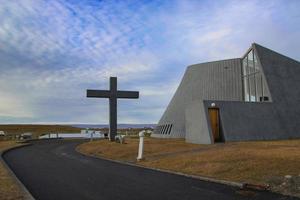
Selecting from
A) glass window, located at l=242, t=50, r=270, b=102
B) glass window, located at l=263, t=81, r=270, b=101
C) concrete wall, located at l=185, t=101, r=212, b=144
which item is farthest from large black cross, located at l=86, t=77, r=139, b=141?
glass window, located at l=263, t=81, r=270, b=101

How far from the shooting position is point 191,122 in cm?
2873

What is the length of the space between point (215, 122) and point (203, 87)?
1126 cm

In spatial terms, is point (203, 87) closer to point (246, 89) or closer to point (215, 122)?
point (246, 89)

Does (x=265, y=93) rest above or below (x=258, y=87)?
below

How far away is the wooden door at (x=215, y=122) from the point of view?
27031 mm

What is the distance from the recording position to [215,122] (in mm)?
27312

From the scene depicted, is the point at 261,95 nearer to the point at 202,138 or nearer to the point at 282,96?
the point at 282,96

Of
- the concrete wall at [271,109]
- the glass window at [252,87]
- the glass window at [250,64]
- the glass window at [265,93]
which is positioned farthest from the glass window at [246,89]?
the concrete wall at [271,109]

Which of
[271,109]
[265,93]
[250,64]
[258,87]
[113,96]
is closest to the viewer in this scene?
[271,109]

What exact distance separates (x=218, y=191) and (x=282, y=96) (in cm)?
2263

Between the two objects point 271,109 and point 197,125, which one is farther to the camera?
point 271,109

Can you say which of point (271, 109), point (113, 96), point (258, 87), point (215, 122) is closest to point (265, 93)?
point (258, 87)

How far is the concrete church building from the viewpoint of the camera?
27109 mm

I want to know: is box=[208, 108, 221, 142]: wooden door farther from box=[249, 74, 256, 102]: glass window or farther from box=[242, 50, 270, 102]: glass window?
box=[249, 74, 256, 102]: glass window
